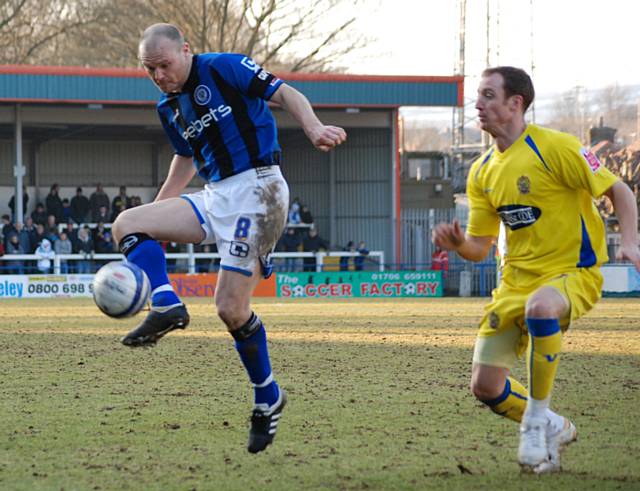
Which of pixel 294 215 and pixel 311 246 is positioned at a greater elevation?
pixel 294 215

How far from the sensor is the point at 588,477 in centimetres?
566

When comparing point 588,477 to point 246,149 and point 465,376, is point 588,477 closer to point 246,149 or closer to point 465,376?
point 246,149

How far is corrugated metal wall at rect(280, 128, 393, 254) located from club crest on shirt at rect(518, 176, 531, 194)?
3191 cm

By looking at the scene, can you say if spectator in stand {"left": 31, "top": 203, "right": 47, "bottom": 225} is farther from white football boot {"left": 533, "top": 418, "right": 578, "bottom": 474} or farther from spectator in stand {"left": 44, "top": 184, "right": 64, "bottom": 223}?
white football boot {"left": 533, "top": 418, "right": 578, "bottom": 474}

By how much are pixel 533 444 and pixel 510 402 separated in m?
0.55

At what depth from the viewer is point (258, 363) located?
6.61 m

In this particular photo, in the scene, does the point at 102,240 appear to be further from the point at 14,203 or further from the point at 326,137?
the point at 326,137

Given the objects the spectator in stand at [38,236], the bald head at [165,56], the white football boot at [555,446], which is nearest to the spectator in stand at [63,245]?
the spectator in stand at [38,236]

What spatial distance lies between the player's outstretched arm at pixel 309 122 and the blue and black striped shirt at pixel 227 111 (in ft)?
0.25

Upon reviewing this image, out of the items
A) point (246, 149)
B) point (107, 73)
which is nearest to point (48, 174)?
point (107, 73)

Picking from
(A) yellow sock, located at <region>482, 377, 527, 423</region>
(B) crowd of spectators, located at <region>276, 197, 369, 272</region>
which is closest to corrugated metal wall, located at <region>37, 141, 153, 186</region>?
(B) crowd of spectators, located at <region>276, 197, 369, 272</region>

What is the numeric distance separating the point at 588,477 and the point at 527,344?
877 mm

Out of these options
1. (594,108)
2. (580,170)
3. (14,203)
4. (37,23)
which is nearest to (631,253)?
(580,170)

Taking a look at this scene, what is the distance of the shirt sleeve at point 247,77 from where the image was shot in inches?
248
